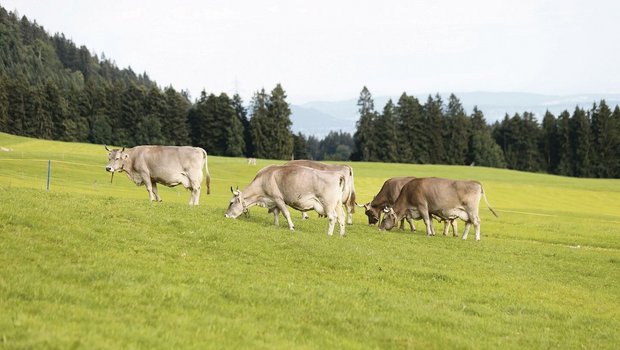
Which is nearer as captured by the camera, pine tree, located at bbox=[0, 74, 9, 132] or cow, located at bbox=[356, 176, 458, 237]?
cow, located at bbox=[356, 176, 458, 237]

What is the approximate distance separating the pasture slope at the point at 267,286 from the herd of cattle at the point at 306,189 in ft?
3.56

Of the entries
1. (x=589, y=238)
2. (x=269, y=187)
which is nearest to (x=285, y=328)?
(x=269, y=187)

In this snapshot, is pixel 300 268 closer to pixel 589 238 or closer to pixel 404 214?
pixel 404 214

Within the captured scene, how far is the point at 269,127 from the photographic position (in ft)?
410

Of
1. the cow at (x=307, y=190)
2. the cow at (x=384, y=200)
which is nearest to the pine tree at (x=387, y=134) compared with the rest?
the cow at (x=384, y=200)

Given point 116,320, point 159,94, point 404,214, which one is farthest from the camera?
point 159,94

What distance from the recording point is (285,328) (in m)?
10.3

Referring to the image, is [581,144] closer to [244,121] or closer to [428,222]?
[244,121]

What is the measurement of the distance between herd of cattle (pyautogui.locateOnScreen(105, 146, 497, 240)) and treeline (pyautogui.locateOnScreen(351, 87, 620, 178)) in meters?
100

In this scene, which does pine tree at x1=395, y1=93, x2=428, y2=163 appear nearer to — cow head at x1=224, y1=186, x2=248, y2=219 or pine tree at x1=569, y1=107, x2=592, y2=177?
pine tree at x1=569, y1=107, x2=592, y2=177

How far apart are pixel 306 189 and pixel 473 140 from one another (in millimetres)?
117816

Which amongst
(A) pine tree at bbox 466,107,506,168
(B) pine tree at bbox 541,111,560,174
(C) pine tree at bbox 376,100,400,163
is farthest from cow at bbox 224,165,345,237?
(B) pine tree at bbox 541,111,560,174

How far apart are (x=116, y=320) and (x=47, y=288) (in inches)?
70.5

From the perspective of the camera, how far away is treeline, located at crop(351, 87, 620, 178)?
126 metres
